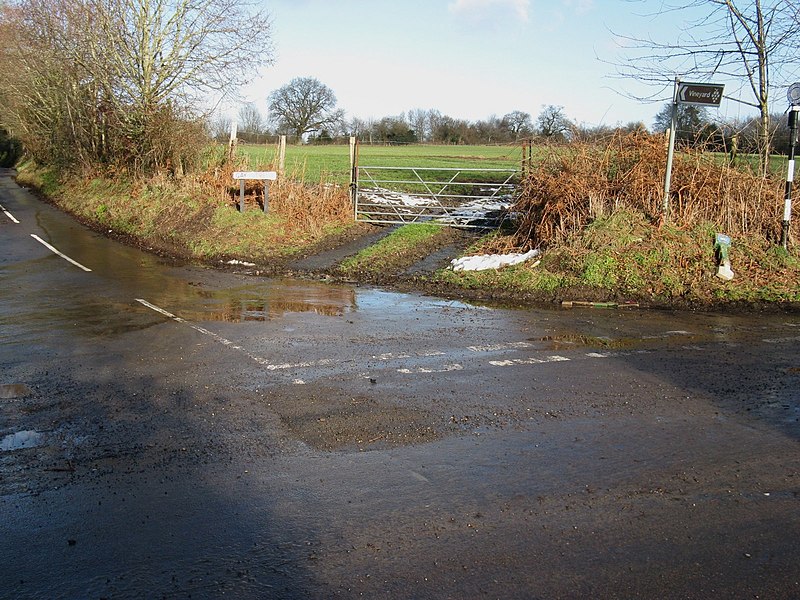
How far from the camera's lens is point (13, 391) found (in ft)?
24.8

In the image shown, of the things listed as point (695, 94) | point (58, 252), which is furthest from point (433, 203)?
point (58, 252)

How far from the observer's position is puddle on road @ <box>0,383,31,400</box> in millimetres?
7395

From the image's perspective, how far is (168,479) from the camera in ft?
17.9

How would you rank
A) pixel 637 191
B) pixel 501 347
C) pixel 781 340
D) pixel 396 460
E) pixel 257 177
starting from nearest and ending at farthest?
pixel 396 460, pixel 501 347, pixel 781 340, pixel 637 191, pixel 257 177

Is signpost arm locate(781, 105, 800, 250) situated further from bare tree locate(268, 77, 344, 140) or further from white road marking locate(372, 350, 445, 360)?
bare tree locate(268, 77, 344, 140)

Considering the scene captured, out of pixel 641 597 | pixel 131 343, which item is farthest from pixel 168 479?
pixel 131 343

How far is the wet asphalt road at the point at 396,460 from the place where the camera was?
4230 millimetres

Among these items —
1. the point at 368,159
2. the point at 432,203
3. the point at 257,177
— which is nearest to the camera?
the point at 257,177

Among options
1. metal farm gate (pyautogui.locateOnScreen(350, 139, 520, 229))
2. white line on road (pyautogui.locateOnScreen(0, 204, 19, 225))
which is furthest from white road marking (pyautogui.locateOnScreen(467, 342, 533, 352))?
white line on road (pyautogui.locateOnScreen(0, 204, 19, 225))

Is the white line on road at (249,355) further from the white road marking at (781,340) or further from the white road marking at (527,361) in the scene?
the white road marking at (781,340)

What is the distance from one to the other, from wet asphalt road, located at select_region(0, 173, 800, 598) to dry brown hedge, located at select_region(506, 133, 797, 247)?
16.9ft

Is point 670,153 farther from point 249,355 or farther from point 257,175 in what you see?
point 257,175

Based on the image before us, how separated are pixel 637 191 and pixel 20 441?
13.7 meters

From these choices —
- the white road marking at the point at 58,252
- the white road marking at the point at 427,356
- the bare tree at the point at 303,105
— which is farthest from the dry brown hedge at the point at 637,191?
the bare tree at the point at 303,105
